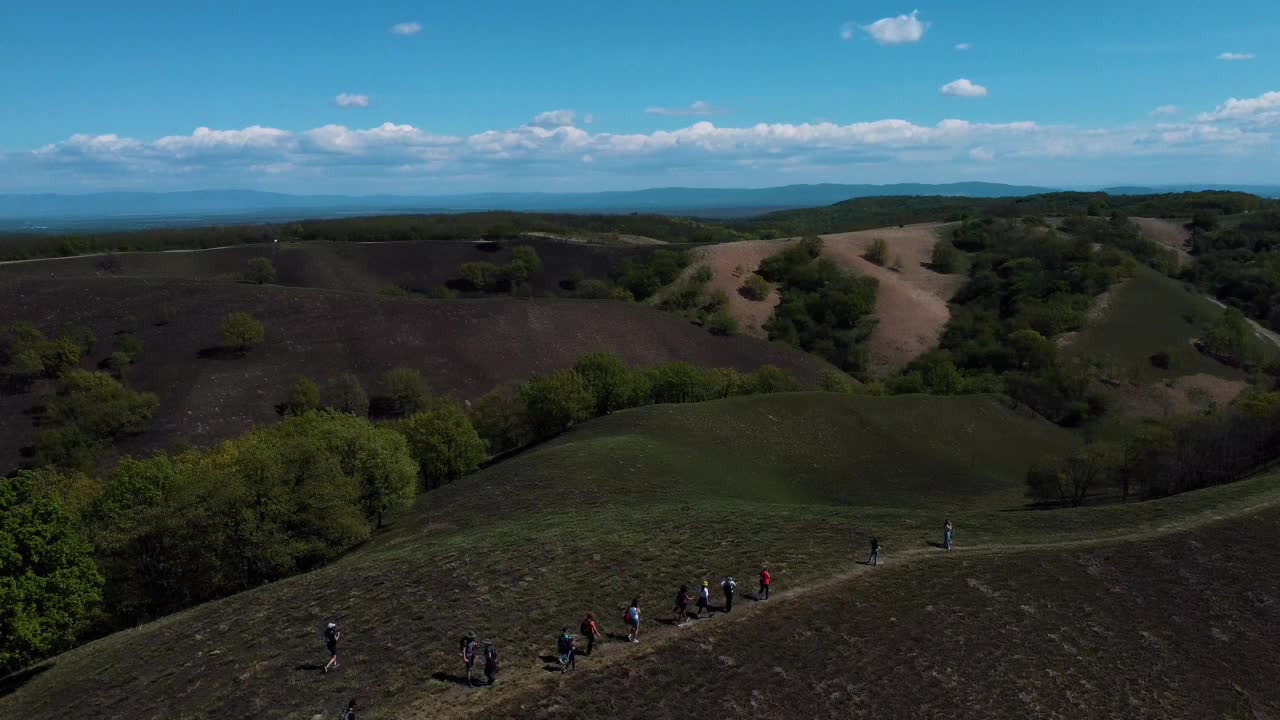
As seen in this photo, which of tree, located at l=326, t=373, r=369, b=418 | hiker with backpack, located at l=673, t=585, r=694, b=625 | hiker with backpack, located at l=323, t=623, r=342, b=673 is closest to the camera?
hiker with backpack, located at l=323, t=623, r=342, b=673

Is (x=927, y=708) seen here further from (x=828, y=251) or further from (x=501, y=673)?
(x=828, y=251)

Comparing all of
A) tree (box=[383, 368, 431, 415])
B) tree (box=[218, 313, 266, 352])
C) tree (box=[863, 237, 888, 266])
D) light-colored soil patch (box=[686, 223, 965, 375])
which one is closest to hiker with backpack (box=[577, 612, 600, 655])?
tree (box=[383, 368, 431, 415])

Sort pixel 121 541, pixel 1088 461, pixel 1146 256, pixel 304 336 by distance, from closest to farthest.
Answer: pixel 121 541 → pixel 1088 461 → pixel 304 336 → pixel 1146 256

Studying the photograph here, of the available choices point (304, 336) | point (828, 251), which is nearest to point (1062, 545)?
point (304, 336)

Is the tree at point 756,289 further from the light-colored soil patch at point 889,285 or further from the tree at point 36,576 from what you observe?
the tree at point 36,576

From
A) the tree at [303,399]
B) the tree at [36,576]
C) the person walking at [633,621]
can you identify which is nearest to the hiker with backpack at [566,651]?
the person walking at [633,621]

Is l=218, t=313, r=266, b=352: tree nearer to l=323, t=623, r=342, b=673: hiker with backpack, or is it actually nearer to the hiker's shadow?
l=323, t=623, r=342, b=673: hiker with backpack
